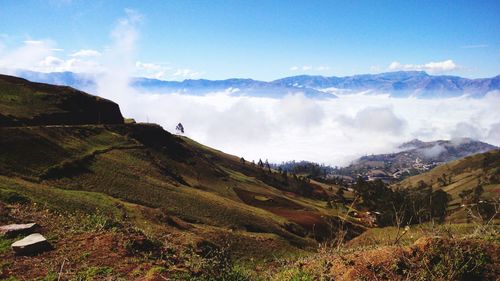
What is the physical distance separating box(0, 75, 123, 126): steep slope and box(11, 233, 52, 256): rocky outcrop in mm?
54635

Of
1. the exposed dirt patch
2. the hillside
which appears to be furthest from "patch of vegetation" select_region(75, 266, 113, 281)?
the exposed dirt patch

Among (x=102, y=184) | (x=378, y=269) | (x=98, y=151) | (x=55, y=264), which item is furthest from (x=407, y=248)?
(x=98, y=151)

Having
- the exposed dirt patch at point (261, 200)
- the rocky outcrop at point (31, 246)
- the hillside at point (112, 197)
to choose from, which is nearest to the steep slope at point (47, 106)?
the hillside at point (112, 197)

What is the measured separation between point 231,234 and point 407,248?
3629 cm

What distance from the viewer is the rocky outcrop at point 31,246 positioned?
554 inches

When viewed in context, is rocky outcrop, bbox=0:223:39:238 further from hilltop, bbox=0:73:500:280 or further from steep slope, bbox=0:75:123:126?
steep slope, bbox=0:75:123:126

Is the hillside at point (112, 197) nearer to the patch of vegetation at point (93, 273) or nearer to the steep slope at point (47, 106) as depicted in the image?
the steep slope at point (47, 106)

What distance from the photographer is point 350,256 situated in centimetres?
1162

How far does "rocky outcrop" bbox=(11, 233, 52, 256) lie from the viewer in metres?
14.1

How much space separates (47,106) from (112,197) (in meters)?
40.0

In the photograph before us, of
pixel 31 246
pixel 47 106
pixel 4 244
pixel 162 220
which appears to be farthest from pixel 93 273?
pixel 47 106

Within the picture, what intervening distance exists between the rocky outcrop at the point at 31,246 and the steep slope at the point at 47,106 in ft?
179

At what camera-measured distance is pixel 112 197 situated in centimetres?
4872

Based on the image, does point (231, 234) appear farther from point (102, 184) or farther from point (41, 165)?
point (41, 165)
